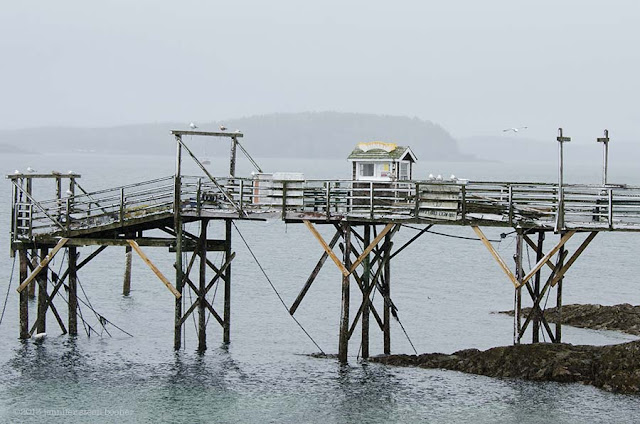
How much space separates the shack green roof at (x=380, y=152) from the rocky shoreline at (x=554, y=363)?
686cm

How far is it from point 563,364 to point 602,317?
41.9ft

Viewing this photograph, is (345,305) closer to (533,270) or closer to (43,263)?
(533,270)

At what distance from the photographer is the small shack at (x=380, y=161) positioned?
34.2 metres

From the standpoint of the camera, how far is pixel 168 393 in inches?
1121

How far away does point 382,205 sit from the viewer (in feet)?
101

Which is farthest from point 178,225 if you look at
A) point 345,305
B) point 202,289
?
point 345,305

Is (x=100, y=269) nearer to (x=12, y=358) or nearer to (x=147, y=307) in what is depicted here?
(x=147, y=307)

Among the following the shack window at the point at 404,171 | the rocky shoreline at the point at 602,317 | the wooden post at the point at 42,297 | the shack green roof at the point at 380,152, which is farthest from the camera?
the rocky shoreline at the point at 602,317

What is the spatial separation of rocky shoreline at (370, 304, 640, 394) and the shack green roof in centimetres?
686

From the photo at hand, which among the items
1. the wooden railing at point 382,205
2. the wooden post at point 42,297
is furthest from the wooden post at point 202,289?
the wooden post at point 42,297

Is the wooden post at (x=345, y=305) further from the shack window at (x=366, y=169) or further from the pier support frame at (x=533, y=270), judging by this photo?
the pier support frame at (x=533, y=270)

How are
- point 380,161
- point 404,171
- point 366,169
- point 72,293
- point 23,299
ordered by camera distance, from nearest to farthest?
point 380,161 < point 23,299 < point 366,169 < point 404,171 < point 72,293

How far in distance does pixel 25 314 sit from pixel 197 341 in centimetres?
599

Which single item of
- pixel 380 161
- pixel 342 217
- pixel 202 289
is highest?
pixel 380 161
